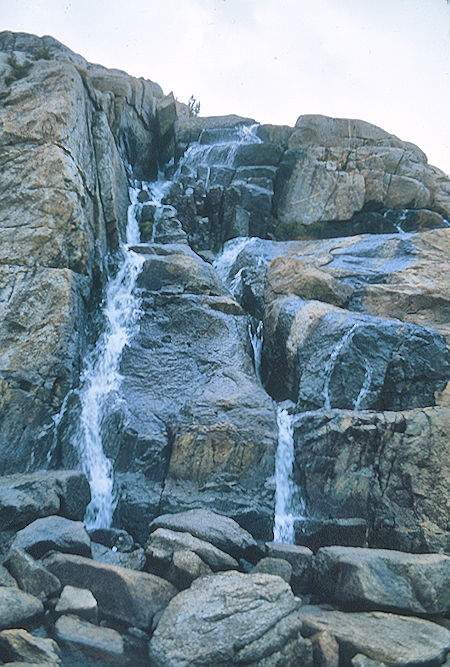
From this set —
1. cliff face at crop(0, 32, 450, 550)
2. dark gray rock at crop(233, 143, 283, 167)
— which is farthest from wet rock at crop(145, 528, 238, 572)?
dark gray rock at crop(233, 143, 283, 167)

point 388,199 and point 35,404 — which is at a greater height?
point 388,199

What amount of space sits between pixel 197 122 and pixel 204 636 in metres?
26.5

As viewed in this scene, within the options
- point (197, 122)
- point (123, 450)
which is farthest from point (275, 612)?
point (197, 122)

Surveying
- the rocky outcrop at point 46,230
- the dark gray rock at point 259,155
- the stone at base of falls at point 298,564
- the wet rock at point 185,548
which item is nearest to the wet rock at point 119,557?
the wet rock at point 185,548

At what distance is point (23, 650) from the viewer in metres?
4.88

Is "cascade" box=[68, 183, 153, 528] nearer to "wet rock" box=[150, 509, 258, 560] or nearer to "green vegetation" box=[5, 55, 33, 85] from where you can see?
"wet rock" box=[150, 509, 258, 560]

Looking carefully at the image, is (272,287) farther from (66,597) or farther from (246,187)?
(66,597)

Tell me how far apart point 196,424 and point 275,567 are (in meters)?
3.89

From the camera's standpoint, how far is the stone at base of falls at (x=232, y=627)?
17.2 ft

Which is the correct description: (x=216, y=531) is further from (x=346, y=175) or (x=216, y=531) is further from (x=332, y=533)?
(x=346, y=175)

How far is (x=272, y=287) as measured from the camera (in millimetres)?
15188

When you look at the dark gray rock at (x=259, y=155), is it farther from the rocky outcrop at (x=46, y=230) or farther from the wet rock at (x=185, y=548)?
the wet rock at (x=185, y=548)

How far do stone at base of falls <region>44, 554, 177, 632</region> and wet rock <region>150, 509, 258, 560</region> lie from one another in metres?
1.11

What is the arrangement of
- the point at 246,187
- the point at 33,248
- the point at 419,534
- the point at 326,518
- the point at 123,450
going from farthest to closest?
the point at 246,187
the point at 33,248
the point at 123,450
the point at 326,518
the point at 419,534
